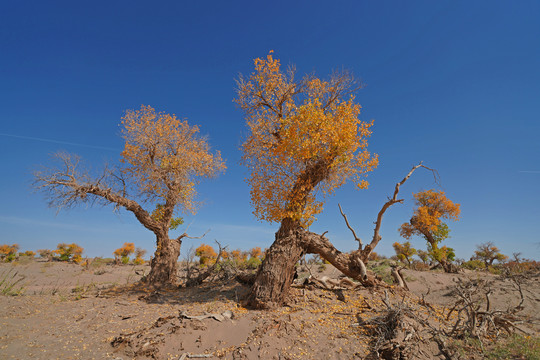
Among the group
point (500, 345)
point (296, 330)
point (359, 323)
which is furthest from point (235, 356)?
point (500, 345)

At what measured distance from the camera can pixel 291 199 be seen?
9.97m

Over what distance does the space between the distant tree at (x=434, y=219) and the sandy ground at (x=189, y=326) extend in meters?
13.4

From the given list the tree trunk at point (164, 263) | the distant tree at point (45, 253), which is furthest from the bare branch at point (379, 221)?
the distant tree at point (45, 253)

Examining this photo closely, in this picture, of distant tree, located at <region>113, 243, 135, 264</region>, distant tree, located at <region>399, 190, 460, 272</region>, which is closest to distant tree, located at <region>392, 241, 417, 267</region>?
distant tree, located at <region>399, 190, 460, 272</region>

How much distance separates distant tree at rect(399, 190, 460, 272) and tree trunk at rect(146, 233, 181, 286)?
22772mm

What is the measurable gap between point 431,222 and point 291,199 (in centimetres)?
2146

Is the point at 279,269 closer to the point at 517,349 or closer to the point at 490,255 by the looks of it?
the point at 517,349

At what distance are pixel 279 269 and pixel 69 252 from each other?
29504 millimetres

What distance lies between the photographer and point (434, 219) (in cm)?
2530

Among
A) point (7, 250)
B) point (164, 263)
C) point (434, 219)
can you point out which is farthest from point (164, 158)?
point (7, 250)

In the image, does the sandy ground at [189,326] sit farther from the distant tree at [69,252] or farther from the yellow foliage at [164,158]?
the distant tree at [69,252]

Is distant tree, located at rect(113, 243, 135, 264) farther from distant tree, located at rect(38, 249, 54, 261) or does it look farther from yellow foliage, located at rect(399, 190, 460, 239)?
yellow foliage, located at rect(399, 190, 460, 239)

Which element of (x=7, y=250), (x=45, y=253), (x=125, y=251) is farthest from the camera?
(x=125, y=251)

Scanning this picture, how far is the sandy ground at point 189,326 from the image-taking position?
621 centimetres
